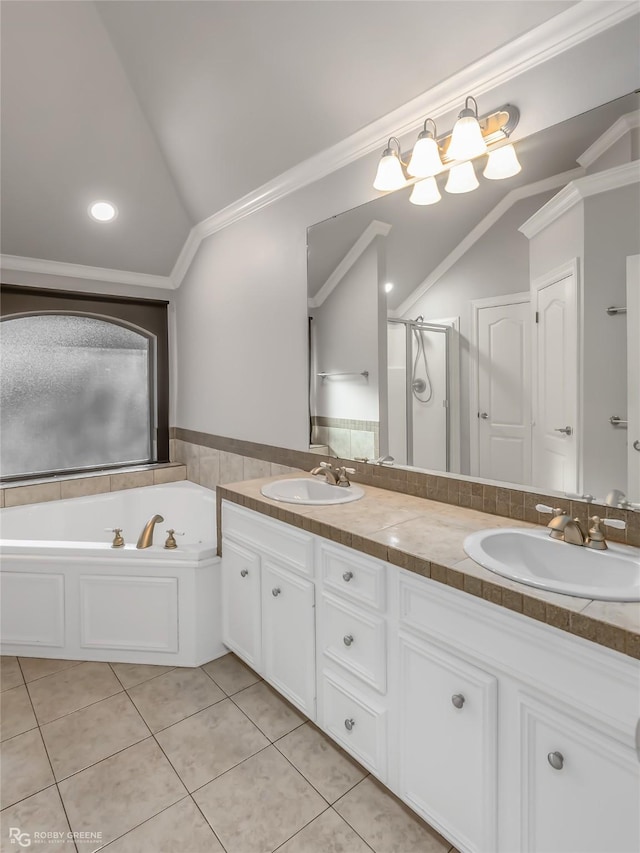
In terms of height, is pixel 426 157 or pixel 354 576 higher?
pixel 426 157

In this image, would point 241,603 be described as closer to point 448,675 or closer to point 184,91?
point 448,675

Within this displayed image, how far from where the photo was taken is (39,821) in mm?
1482

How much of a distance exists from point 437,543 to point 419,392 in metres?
0.72

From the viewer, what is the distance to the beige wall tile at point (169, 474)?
3.62 m

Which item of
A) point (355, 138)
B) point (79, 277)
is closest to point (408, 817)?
point (355, 138)

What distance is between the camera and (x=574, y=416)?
151cm

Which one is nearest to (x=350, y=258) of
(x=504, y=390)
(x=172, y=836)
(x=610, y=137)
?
(x=504, y=390)

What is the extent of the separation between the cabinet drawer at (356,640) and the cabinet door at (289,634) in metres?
0.09

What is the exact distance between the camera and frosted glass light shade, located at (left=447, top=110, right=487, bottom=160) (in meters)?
1.65

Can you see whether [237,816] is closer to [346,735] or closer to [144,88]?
[346,735]

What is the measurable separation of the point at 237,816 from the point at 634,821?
3.66ft

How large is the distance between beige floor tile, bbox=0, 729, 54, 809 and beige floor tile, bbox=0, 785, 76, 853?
0.13 feet

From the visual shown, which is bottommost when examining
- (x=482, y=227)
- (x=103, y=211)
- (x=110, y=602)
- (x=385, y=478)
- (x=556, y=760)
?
(x=110, y=602)

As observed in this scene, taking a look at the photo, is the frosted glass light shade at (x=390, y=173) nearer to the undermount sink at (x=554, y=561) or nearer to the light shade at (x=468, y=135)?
the light shade at (x=468, y=135)
